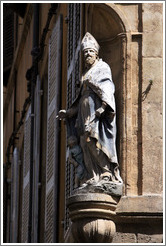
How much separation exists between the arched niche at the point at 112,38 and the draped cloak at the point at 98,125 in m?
0.24

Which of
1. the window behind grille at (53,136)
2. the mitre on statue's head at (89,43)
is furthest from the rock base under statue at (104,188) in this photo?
the window behind grille at (53,136)

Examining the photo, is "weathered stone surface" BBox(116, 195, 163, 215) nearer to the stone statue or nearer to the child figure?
the stone statue

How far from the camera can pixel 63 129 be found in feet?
69.3

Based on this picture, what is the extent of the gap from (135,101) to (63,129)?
→ 373 centimetres

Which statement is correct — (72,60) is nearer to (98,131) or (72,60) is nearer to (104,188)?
(98,131)

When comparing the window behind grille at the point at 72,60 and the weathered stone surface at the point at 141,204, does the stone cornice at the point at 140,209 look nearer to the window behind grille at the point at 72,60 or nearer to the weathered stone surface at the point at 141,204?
the weathered stone surface at the point at 141,204

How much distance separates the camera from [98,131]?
17.0 meters

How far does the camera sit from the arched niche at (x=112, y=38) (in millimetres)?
17531

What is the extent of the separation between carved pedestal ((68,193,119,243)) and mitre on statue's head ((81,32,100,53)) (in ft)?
5.42

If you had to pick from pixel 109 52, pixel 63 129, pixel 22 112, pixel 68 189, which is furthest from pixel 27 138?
pixel 109 52

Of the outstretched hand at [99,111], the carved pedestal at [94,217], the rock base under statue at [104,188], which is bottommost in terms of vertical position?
the carved pedestal at [94,217]

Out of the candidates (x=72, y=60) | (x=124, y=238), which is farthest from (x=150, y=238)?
(x=72, y=60)

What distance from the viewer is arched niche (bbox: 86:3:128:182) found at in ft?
57.5

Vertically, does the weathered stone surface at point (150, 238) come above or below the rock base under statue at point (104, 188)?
below
